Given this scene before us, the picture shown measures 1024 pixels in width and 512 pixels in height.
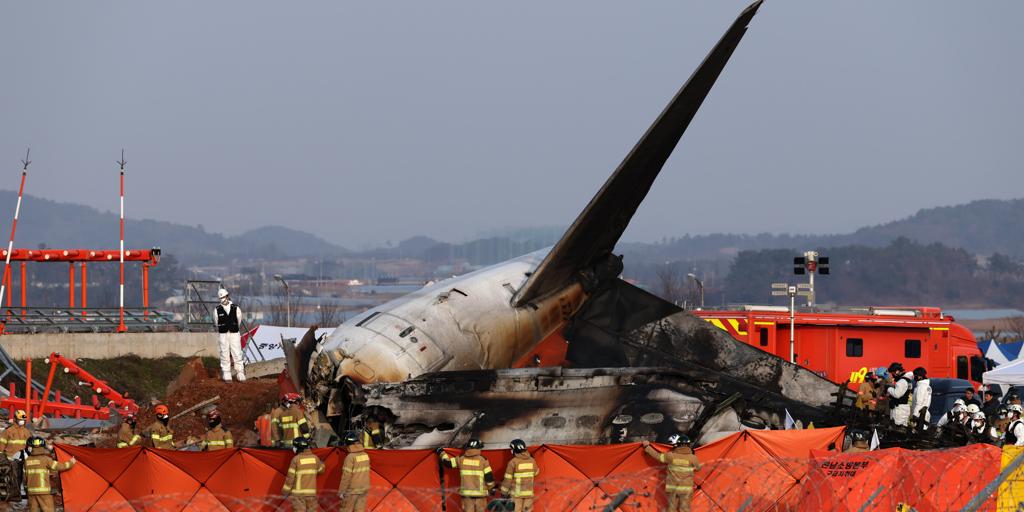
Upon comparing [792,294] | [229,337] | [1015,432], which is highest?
[792,294]

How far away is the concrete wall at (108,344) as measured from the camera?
41.0 metres

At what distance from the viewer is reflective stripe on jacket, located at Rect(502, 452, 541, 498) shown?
16.2 metres

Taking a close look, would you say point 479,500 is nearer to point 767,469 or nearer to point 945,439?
point 767,469

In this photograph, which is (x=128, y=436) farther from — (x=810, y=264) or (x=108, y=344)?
(x=108, y=344)

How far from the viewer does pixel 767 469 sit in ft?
56.2

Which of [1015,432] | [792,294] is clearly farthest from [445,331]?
[792,294]

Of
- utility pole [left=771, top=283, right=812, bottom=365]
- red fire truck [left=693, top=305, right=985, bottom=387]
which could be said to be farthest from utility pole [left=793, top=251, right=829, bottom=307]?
red fire truck [left=693, top=305, right=985, bottom=387]

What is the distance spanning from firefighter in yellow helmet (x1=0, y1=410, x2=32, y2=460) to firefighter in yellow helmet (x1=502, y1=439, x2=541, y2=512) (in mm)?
9264

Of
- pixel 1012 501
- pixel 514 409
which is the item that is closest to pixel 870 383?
pixel 1012 501

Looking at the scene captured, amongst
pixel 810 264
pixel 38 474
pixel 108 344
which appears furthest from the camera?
pixel 108 344

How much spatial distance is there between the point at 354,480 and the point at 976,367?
25853mm

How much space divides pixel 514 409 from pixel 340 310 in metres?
→ 118

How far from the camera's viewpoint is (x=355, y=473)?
16.1m

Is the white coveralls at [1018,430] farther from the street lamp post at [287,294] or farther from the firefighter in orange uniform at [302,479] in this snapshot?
the street lamp post at [287,294]
